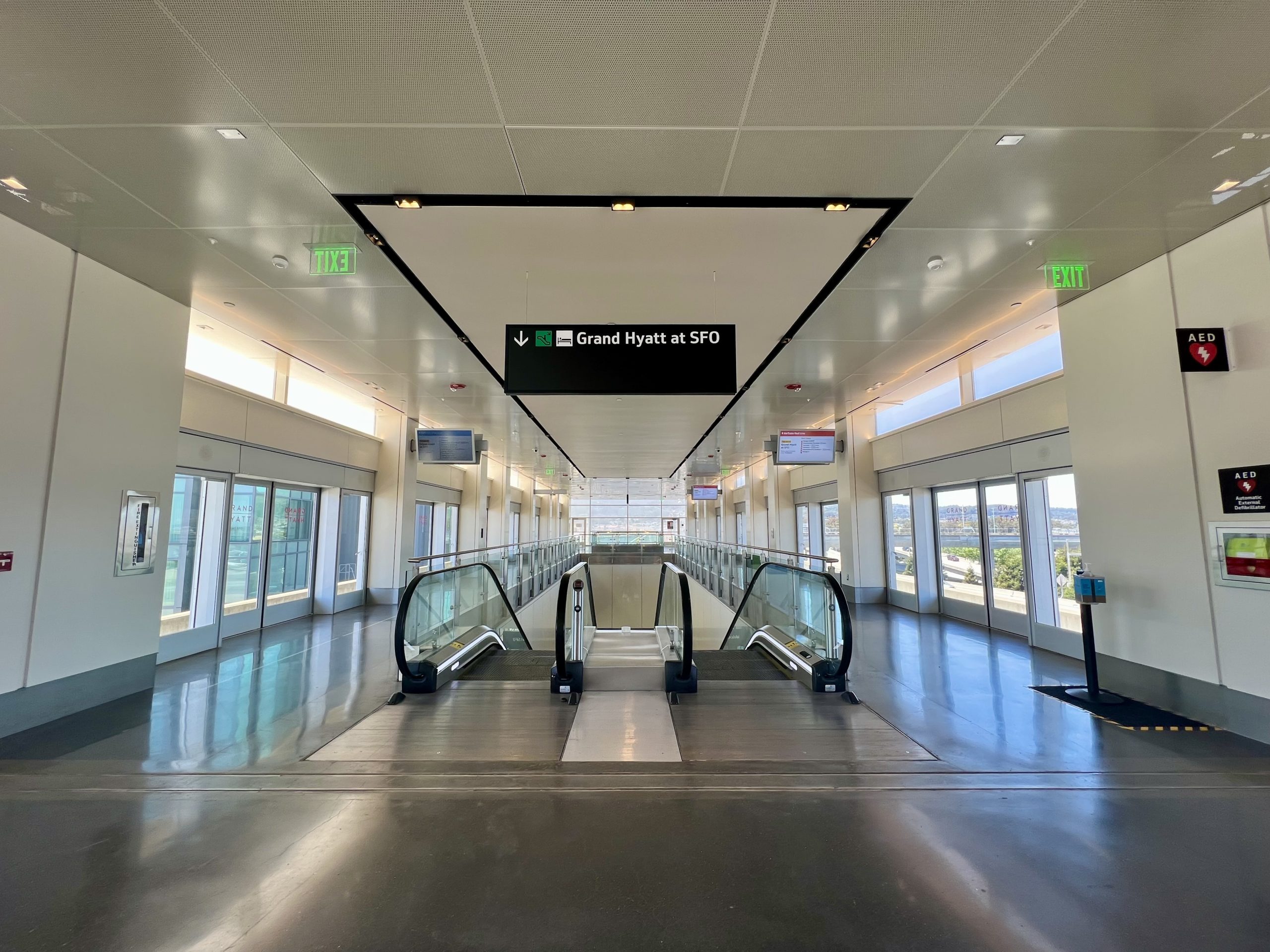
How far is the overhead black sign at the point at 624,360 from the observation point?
13.0 ft

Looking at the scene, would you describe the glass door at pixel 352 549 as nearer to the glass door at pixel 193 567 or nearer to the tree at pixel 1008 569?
the glass door at pixel 193 567

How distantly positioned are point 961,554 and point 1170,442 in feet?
16.1

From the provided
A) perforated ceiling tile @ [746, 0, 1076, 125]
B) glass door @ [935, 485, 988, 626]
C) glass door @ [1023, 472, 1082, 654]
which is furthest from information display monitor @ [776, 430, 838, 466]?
perforated ceiling tile @ [746, 0, 1076, 125]

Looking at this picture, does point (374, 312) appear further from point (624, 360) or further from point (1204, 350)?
point (1204, 350)

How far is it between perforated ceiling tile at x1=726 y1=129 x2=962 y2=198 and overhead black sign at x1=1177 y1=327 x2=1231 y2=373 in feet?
8.45

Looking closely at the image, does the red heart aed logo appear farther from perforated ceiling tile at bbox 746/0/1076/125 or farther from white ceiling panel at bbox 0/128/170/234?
white ceiling panel at bbox 0/128/170/234

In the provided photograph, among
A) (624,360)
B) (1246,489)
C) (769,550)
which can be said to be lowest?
(769,550)

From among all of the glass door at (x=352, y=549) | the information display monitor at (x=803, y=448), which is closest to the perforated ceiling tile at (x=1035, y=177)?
the information display monitor at (x=803, y=448)

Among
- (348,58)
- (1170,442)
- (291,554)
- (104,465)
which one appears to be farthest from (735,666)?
(291,554)

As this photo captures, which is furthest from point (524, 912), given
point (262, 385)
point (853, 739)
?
point (262, 385)

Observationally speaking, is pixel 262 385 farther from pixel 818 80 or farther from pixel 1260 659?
pixel 1260 659

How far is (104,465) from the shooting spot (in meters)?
4.52

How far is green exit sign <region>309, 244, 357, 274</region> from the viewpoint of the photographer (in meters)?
4.11

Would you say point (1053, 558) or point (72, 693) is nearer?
point (72, 693)
